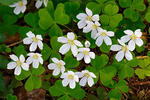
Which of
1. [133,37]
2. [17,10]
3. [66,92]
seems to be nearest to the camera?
[133,37]

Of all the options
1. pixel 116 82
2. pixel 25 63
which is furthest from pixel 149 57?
pixel 25 63

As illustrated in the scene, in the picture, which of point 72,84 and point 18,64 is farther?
point 18,64

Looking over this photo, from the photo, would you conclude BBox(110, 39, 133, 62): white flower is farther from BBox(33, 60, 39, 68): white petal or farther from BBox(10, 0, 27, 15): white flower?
BBox(10, 0, 27, 15): white flower

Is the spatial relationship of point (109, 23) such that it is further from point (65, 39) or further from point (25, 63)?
point (25, 63)

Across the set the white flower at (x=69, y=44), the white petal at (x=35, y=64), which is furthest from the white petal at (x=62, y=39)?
the white petal at (x=35, y=64)

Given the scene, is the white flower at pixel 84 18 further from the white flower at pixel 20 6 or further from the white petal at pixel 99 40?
the white flower at pixel 20 6

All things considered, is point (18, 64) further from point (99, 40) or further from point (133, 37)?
point (133, 37)

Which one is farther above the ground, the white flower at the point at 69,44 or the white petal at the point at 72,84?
the white flower at the point at 69,44

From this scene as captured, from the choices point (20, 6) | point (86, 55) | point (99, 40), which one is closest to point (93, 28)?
point (99, 40)

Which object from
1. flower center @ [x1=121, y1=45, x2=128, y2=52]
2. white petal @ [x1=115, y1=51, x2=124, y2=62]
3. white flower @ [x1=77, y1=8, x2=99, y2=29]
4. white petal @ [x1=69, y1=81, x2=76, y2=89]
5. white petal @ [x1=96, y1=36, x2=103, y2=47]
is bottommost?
white petal @ [x1=69, y1=81, x2=76, y2=89]

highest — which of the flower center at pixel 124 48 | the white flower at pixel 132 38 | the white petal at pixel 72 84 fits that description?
the white flower at pixel 132 38

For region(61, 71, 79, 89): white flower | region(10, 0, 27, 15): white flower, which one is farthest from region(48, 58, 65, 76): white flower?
region(10, 0, 27, 15): white flower
